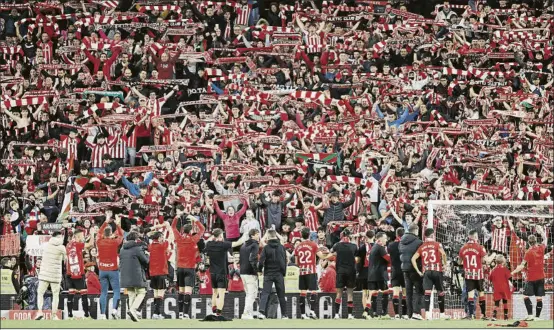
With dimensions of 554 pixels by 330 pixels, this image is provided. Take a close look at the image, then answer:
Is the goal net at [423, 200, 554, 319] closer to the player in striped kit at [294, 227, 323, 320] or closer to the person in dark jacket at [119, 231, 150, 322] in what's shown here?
the player in striped kit at [294, 227, 323, 320]

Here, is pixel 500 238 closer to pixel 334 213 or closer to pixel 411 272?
pixel 411 272

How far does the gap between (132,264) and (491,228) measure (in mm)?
6969

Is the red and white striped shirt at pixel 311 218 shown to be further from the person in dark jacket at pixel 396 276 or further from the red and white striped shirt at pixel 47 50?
the red and white striped shirt at pixel 47 50

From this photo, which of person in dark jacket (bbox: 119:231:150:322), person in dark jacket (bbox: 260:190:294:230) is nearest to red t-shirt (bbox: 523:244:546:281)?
person in dark jacket (bbox: 260:190:294:230)

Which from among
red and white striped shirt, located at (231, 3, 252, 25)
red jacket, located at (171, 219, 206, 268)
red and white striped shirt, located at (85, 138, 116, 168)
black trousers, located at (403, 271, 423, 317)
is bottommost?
black trousers, located at (403, 271, 423, 317)

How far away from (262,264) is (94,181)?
5514 mm

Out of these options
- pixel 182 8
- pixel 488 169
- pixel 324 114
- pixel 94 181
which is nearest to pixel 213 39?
pixel 182 8

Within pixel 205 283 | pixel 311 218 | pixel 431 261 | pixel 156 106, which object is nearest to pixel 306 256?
pixel 205 283

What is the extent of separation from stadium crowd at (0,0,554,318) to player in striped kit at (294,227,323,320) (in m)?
0.31

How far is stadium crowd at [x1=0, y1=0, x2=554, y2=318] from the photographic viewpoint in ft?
74.2

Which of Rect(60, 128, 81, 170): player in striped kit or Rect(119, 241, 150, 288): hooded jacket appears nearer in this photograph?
Rect(119, 241, 150, 288): hooded jacket

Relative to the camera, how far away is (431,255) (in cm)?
1970

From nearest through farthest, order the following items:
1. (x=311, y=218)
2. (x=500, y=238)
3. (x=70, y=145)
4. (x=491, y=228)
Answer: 1. (x=500, y=238)
2. (x=491, y=228)
3. (x=311, y=218)
4. (x=70, y=145)

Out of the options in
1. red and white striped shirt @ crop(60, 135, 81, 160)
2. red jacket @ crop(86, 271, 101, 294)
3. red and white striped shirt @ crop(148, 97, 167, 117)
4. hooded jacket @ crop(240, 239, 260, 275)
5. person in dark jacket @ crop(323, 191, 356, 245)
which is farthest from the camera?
red and white striped shirt @ crop(148, 97, 167, 117)
